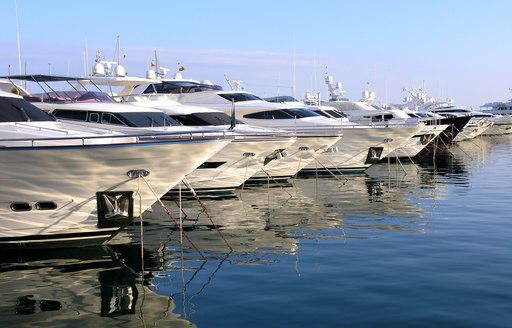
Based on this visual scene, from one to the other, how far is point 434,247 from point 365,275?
8.14 ft

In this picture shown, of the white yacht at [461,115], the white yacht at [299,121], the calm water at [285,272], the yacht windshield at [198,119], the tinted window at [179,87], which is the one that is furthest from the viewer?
the white yacht at [461,115]

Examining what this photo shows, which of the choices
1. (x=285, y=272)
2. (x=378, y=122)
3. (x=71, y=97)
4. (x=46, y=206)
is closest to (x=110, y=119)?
(x=71, y=97)

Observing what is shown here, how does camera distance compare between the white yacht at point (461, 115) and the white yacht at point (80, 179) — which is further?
the white yacht at point (461, 115)

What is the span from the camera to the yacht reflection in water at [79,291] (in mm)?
8156

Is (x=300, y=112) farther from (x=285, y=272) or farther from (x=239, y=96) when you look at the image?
(x=285, y=272)

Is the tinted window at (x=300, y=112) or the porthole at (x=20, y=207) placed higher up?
the tinted window at (x=300, y=112)

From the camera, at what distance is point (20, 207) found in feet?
36.3

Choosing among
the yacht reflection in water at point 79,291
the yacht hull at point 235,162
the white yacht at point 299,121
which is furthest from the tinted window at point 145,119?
the white yacht at point 299,121

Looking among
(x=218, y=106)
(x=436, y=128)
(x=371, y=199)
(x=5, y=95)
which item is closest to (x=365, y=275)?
(x=5, y=95)

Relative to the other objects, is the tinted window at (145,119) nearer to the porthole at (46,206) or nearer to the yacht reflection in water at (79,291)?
the yacht reflection in water at (79,291)

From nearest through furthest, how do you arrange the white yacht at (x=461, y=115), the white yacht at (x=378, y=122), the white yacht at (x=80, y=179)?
the white yacht at (x=80, y=179)
the white yacht at (x=378, y=122)
the white yacht at (x=461, y=115)

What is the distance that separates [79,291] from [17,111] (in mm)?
4886

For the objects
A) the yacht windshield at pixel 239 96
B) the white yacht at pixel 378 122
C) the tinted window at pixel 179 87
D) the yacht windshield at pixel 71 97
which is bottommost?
the white yacht at pixel 378 122

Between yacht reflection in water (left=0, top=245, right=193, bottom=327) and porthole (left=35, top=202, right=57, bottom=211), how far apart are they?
2.90 feet
